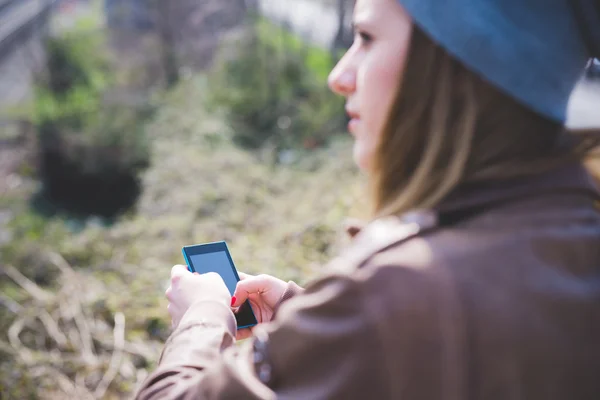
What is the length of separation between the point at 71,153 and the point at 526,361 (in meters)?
7.27

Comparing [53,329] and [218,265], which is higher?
[218,265]

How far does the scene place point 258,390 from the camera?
867mm

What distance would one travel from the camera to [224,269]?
138cm

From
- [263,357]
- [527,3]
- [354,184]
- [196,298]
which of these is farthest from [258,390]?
[354,184]

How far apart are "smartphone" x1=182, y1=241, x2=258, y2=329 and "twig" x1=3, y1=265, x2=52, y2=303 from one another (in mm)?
2810

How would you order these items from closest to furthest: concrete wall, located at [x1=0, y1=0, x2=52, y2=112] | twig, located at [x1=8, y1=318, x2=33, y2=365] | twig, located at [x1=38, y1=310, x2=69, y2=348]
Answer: twig, located at [x1=8, y1=318, x2=33, y2=365], twig, located at [x1=38, y1=310, x2=69, y2=348], concrete wall, located at [x1=0, y1=0, x2=52, y2=112]

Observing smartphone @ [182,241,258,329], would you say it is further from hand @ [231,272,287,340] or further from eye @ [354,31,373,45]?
eye @ [354,31,373,45]

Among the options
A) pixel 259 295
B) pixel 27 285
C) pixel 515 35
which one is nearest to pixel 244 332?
pixel 259 295

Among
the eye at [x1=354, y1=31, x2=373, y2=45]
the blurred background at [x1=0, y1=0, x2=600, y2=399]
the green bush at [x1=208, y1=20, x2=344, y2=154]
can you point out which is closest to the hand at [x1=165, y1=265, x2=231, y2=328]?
the eye at [x1=354, y1=31, x2=373, y2=45]

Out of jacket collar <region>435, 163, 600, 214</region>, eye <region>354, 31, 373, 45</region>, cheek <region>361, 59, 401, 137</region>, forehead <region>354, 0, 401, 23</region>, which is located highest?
forehead <region>354, 0, 401, 23</region>

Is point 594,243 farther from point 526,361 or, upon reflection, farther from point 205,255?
point 205,255

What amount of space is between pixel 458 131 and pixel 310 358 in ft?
1.24

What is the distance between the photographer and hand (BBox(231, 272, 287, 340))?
135 centimetres

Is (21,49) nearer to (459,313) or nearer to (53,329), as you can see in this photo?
(53,329)
